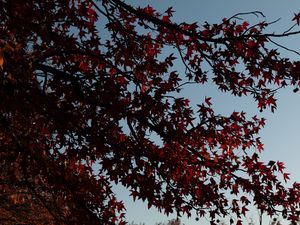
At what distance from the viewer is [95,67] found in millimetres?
7480

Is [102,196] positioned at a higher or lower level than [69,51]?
lower

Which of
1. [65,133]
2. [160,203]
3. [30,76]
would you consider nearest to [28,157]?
[65,133]

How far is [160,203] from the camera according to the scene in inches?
229

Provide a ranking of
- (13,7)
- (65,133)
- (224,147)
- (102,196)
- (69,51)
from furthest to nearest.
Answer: (224,147)
(102,196)
(69,51)
(13,7)
(65,133)

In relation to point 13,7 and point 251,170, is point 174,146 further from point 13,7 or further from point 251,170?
point 13,7

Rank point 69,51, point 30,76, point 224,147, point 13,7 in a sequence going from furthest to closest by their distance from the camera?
point 224,147
point 69,51
point 13,7
point 30,76

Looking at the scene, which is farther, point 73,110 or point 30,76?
point 73,110

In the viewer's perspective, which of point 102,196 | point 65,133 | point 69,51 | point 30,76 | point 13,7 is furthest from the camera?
point 102,196

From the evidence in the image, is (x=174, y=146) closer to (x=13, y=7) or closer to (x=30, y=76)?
(x=30, y=76)

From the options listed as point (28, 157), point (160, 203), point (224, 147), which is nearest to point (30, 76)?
point (28, 157)

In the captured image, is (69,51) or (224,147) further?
(224,147)

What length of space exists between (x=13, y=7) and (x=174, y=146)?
345 centimetres

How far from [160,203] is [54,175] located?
1.67 metres

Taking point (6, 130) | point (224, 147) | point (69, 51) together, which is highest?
point (69, 51)
